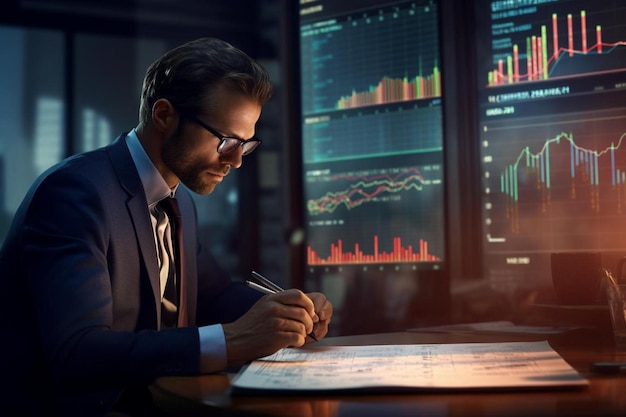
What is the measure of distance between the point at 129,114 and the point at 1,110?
60 centimetres

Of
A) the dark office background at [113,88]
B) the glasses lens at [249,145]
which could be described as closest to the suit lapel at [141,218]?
the glasses lens at [249,145]

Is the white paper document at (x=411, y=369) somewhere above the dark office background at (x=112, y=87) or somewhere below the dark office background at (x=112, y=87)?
below

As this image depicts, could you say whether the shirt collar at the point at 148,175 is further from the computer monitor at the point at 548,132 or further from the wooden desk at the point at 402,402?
the computer monitor at the point at 548,132

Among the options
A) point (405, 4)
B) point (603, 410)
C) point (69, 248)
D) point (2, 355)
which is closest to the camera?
point (603, 410)

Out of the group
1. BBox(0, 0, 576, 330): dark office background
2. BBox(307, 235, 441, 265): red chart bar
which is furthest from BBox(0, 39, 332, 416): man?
BBox(0, 0, 576, 330): dark office background

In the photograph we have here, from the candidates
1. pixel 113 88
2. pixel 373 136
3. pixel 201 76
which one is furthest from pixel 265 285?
pixel 113 88

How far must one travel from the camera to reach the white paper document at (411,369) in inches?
35.3

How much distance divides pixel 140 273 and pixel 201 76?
43 centimetres

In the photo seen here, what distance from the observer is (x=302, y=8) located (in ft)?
7.00

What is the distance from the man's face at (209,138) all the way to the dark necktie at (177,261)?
7 cm

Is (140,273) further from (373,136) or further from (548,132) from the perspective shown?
(548,132)

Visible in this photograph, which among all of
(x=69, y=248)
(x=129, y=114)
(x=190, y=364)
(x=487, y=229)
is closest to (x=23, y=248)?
(x=69, y=248)

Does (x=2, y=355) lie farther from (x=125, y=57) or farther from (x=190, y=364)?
(x=125, y=57)

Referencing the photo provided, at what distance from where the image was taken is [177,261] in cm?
161
